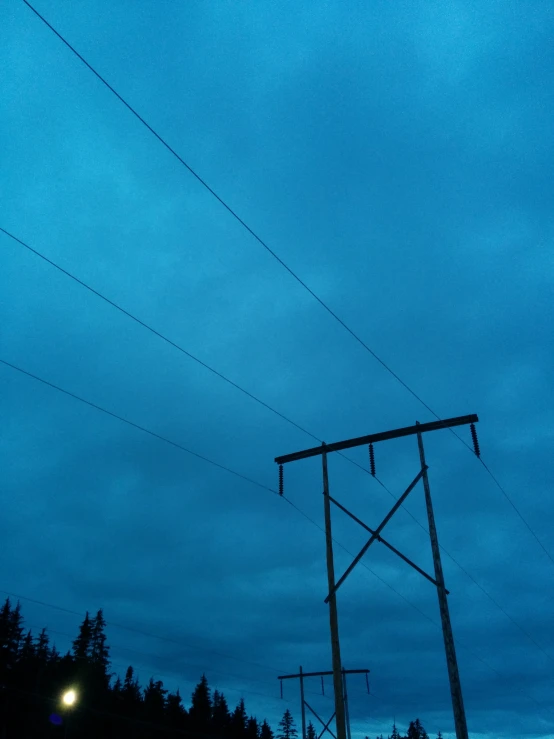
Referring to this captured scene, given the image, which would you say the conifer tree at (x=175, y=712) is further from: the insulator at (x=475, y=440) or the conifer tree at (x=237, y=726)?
the insulator at (x=475, y=440)

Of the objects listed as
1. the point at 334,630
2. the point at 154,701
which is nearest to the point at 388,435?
the point at 334,630

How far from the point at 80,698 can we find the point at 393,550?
54518 mm

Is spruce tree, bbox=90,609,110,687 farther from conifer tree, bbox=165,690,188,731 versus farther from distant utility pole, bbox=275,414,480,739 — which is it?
distant utility pole, bbox=275,414,480,739

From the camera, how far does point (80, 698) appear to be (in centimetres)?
6116

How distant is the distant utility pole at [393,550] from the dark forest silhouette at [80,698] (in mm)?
28738

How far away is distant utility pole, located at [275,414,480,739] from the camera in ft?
55.1

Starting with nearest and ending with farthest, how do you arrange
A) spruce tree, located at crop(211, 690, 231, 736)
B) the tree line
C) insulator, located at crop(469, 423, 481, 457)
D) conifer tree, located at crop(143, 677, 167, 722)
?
insulator, located at crop(469, 423, 481, 457) → the tree line → conifer tree, located at crop(143, 677, 167, 722) → spruce tree, located at crop(211, 690, 231, 736)

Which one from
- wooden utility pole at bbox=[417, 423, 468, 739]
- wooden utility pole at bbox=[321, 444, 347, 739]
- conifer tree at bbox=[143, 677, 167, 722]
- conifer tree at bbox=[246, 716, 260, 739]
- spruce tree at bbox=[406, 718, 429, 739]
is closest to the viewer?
wooden utility pole at bbox=[417, 423, 468, 739]

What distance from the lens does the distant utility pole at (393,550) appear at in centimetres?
1678

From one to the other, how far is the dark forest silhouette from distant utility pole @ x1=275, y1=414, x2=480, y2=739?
28738 millimetres

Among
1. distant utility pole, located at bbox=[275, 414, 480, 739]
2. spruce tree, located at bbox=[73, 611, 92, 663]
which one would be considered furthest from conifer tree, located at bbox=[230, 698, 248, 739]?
distant utility pole, located at bbox=[275, 414, 480, 739]

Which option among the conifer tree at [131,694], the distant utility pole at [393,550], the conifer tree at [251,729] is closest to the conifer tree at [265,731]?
the conifer tree at [251,729]

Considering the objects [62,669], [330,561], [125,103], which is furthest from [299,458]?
[62,669]

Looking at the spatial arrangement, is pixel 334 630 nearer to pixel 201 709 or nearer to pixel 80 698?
pixel 80 698
